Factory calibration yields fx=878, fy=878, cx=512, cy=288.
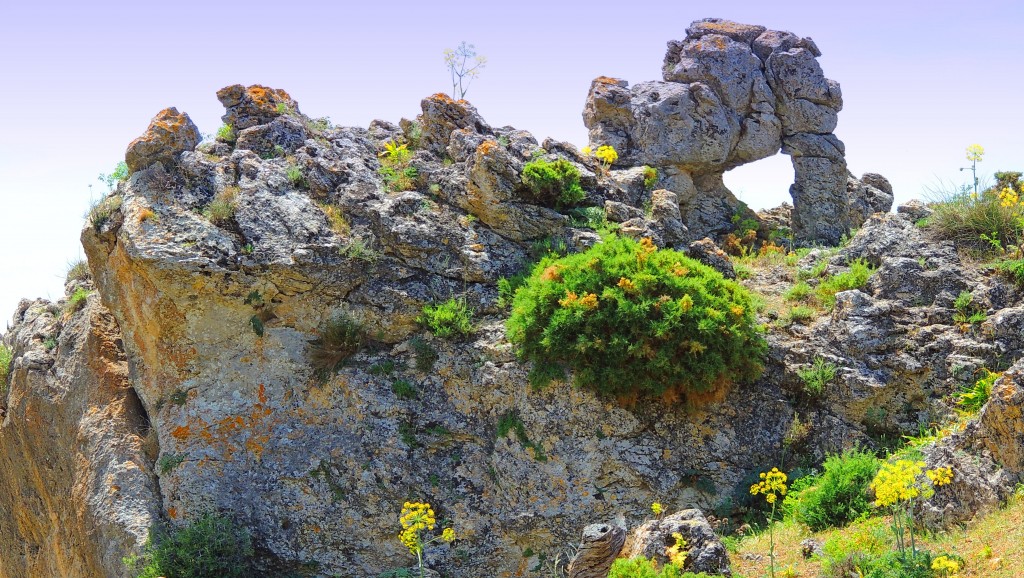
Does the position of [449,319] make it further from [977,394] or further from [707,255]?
[977,394]

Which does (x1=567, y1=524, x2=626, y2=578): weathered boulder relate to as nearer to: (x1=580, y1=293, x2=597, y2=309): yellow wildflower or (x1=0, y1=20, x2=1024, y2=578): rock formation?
(x1=0, y1=20, x2=1024, y2=578): rock formation

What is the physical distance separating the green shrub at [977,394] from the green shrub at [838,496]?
5.69 feet

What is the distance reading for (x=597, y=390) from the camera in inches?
500

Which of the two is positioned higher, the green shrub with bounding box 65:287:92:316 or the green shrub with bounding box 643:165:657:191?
the green shrub with bounding box 65:287:92:316

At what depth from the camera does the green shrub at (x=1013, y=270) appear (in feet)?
42.9

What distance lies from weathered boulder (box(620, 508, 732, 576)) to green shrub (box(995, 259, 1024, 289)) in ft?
22.5

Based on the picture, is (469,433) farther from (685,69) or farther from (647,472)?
(685,69)

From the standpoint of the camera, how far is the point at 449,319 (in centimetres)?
1370

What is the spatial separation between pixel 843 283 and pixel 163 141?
11782mm

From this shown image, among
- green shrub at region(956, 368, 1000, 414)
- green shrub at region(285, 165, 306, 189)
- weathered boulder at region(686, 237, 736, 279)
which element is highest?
green shrub at region(285, 165, 306, 189)

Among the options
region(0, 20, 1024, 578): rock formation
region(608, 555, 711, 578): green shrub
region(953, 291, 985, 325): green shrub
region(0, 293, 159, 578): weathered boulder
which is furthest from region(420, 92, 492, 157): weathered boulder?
region(608, 555, 711, 578): green shrub

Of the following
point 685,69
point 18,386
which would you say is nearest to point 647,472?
point 685,69

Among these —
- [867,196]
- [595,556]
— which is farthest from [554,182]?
[867,196]

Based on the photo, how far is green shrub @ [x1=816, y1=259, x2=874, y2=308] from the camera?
556 inches
